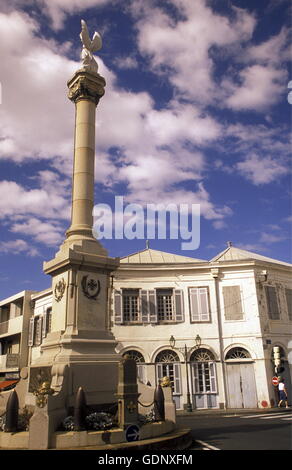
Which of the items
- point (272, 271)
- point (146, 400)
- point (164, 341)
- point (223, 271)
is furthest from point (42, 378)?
point (272, 271)

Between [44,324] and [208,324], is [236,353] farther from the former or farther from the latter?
[44,324]

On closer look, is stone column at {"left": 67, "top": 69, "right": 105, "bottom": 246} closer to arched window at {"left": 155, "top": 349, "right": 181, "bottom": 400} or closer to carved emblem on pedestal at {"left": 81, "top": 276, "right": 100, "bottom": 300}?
carved emblem on pedestal at {"left": 81, "top": 276, "right": 100, "bottom": 300}

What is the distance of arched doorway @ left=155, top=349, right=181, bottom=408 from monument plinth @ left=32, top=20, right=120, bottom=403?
12.0m

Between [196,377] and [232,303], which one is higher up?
[232,303]

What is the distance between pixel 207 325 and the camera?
22.4m

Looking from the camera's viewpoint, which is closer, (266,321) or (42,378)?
(42,378)

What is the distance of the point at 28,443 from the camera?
7.63 m

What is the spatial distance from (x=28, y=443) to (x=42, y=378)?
2025 millimetres

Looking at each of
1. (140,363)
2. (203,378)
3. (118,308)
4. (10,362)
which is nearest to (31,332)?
(10,362)

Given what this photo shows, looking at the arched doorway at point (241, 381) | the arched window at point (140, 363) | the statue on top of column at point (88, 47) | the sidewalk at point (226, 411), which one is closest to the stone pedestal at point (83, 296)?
the statue on top of column at point (88, 47)

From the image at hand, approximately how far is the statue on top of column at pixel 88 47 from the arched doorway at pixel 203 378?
15804 millimetres

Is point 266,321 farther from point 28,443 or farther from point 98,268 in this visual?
point 28,443

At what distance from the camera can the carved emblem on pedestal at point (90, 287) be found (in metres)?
10.6

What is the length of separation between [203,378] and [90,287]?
13.7 meters
